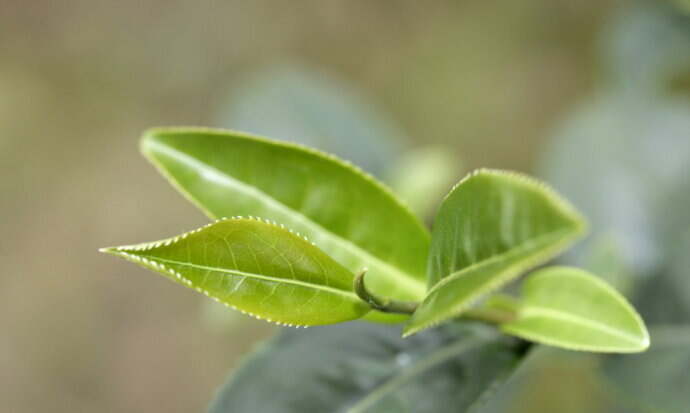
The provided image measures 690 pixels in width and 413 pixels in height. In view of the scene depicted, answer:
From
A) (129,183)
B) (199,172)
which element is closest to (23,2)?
(129,183)

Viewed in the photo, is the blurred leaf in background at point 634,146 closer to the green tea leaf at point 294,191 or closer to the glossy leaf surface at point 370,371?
the glossy leaf surface at point 370,371

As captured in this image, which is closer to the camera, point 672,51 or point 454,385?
point 454,385

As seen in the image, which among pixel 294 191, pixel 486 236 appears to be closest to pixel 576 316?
pixel 486 236

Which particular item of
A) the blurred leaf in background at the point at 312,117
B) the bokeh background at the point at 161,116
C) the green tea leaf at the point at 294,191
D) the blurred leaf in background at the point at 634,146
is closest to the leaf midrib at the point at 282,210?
the green tea leaf at the point at 294,191

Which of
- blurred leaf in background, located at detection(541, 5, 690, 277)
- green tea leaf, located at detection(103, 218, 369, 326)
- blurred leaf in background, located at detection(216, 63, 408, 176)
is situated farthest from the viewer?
blurred leaf in background, located at detection(216, 63, 408, 176)

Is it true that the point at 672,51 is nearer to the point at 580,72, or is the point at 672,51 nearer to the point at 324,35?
the point at 580,72

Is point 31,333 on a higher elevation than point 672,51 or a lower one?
lower

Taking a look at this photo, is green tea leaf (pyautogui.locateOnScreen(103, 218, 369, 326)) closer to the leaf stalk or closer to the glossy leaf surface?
the leaf stalk

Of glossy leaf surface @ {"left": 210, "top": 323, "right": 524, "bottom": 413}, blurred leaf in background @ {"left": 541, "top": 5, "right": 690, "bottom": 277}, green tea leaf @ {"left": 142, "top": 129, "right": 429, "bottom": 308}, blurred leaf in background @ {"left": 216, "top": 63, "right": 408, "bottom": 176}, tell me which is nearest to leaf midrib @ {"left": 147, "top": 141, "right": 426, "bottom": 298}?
green tea leaf @ {"left": 142, "top": 129, "right": 429, "bottom": 308}
